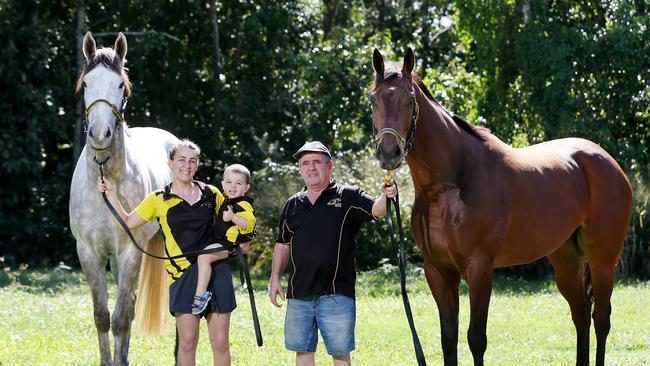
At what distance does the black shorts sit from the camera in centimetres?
529

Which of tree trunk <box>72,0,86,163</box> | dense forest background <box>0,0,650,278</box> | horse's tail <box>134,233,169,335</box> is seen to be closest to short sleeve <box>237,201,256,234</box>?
horse's tail <box>134,233,169,335</box>

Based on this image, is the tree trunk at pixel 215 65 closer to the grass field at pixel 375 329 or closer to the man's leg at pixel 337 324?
the grass field at pixel 375 329

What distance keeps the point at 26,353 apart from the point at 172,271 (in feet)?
8.64

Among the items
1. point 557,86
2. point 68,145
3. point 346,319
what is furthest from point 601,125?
point 346,319

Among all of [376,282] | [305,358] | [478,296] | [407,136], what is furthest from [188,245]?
[376,282]

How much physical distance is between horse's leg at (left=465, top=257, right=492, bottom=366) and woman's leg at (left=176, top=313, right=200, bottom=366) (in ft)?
5.25

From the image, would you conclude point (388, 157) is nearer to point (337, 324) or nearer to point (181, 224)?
point (337, 324)

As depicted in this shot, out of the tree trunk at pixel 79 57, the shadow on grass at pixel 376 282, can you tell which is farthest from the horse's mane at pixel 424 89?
the tree trunk at pixel 79 57

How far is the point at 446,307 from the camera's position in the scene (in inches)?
219

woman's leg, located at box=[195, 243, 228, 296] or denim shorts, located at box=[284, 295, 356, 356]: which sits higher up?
woman's leg, located at box=[195, 243, 228, 296]

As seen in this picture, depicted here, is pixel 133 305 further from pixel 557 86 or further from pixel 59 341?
pixel 557 86

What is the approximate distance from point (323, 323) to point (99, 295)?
2.14 m

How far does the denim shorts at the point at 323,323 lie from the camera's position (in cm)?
510

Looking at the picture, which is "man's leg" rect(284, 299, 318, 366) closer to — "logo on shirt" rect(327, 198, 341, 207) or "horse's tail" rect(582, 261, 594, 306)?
"logo on shirt" rect(327, 198, 341, 207)
